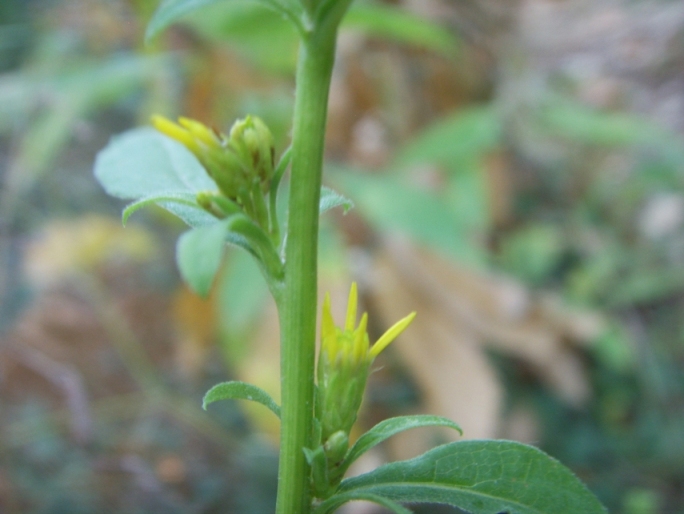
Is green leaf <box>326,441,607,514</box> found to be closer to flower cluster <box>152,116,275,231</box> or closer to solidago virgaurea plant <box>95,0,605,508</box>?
solidago virgaurea plant <box>95,0,605,508</box>

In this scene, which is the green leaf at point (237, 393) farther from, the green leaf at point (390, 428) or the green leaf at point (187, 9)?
the green leaf at point (187, 9)

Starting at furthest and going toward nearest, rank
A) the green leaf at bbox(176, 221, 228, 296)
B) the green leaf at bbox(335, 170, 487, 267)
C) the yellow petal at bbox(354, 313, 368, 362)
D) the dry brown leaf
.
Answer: the dry brown leaf, the green leaf at bbox(335, 170, 487, 267), the yellow petal at bbox(354, 313, 368, 362), the green leaf at bbox(176, 221, 228, 296)

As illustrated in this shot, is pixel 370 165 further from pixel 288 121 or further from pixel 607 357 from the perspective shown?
pixel 607 357

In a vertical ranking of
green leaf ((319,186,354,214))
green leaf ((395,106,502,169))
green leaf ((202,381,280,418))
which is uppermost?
green leaf ((395,106,502,169))

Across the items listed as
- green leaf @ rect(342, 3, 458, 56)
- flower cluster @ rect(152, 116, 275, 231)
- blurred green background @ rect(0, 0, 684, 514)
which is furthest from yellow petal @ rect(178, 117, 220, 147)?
green leaf @ rect(342, 3, 458, 56)

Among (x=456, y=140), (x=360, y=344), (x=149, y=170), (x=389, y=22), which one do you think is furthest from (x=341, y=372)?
(x=456, y=140)

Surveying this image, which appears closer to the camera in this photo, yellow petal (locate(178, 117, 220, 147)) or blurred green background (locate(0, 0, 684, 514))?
yellow petal (locate(178, 117, 220, 147))

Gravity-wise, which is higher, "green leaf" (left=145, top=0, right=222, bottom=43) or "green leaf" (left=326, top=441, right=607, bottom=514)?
"green leaf" (left=145, top=0, right=222, bottom=43)

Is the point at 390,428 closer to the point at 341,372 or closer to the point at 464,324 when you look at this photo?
the point at 341,372
